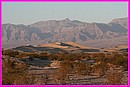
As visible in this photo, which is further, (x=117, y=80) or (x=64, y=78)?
(x=64, y=78)

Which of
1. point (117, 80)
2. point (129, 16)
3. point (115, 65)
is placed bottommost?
point (115, 65)

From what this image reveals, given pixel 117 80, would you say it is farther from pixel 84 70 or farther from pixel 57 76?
pixel 84 70

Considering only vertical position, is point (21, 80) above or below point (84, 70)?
above

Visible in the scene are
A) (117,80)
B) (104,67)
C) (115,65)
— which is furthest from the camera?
(115,65)

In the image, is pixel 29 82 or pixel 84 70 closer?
pixel 29 82

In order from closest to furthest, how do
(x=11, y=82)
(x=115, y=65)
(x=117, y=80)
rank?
(x=11, y=82)
(x=117, y=80)
(x=115, y=65)

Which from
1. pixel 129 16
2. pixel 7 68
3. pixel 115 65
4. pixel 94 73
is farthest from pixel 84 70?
pixel 129 16

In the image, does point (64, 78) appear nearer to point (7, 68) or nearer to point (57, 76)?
point (57, 76)

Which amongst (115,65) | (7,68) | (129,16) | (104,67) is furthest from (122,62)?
(129,16)

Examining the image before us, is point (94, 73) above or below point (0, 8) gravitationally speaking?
below
